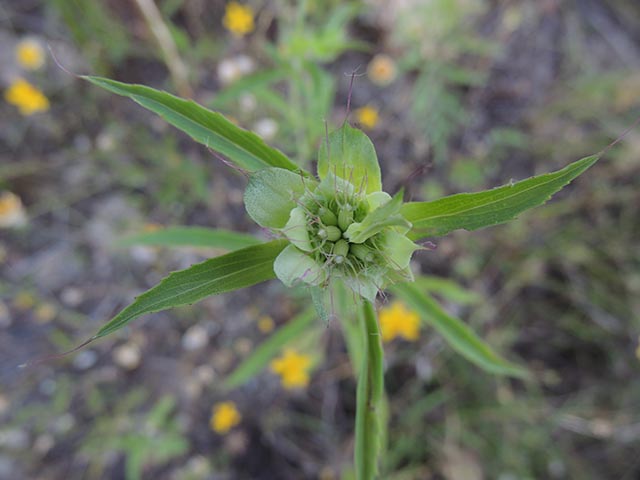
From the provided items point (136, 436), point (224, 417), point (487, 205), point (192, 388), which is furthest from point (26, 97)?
point (487, 205)

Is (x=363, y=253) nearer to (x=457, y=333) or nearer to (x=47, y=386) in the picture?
(x=457, y=333)

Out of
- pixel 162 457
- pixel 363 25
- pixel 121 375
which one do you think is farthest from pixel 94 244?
pixel 363 25

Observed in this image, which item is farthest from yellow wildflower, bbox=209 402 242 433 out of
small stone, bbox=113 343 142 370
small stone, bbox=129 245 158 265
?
small stone, bbox=129 245 158 265

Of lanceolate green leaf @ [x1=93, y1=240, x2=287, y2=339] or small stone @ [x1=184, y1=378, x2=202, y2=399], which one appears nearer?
lanceolate green leaf @ [x1=93, y1=240, x2=287, y2=339]

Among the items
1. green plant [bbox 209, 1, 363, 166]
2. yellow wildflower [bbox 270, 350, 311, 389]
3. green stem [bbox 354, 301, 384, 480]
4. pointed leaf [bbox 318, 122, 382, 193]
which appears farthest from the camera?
A: yellow wildflower [bbox 270, 350, 311, 389]

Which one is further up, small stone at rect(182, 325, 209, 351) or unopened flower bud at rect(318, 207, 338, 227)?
→ small stone at rect(182, 325, 209, 351)

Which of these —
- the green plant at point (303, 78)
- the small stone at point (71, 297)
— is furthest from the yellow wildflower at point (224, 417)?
the green plant at point (303, 78)

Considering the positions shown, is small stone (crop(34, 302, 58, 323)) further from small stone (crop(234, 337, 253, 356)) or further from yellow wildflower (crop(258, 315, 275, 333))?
yellow wildflower (crop(258, 315, 275, 333))
